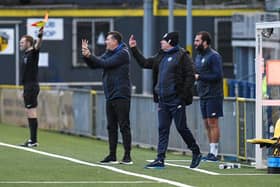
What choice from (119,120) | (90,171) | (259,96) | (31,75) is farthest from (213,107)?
(31,75)

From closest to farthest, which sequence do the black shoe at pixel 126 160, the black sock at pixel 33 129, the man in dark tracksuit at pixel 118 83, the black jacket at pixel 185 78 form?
the black jacket at pixel 185 78, the man in dark tracksuit at pixel 118 83, the black shoe at pixel 126 160, the black sock at pixel 33 129

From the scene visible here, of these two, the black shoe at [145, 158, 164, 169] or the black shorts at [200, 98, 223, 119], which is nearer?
the black shoe at [145, 158, 164, 169]

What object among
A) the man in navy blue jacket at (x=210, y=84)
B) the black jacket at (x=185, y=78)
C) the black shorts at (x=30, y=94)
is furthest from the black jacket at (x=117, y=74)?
the black shorts at (x=30, y=94)

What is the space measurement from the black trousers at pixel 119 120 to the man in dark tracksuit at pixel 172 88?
0.70m

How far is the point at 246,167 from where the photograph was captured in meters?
14.0

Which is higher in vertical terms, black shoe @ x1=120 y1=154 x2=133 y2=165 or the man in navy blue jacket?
the man in navy blue jacket

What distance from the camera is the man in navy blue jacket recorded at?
1482cm

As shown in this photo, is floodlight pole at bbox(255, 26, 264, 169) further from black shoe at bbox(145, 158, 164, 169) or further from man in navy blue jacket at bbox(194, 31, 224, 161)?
black shoe at bbox(145, 158, 164, 169)

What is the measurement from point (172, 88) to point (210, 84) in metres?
2.03

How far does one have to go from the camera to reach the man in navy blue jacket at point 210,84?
14820 millimetres

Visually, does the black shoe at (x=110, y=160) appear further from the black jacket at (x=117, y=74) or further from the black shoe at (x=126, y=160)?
the black jacket at (x=117, y=74)

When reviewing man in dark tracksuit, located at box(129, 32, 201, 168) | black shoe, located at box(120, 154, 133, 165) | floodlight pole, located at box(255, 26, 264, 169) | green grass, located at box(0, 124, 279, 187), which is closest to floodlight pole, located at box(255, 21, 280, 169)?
floodlight pole, located at box(255, 26, 264, 169)

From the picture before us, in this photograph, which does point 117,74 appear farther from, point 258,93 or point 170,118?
point 258,93

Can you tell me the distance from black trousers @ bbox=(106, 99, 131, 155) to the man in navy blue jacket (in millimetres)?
1588
